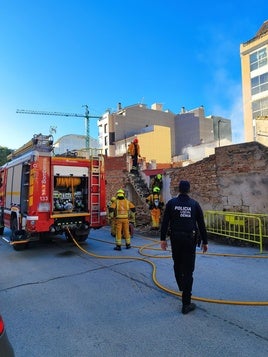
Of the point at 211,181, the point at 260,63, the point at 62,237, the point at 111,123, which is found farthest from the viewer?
the point at 111,123

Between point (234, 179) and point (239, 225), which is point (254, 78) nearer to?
point (234, 179)

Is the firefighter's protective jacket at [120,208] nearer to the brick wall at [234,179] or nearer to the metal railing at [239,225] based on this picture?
the metal railing at [239,225]

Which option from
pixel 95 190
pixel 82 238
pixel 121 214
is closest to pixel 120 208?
pixel 121 214

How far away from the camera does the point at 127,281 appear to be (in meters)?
5.63

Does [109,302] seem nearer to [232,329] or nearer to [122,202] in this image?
[232,329]

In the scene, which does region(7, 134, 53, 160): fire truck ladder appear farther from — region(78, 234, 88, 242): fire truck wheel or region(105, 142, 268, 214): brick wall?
region(105, 142, 268, 214): brick wall

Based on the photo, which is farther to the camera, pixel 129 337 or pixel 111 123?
pixel 111 123

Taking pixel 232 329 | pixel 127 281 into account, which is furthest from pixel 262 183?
pixel 232 329

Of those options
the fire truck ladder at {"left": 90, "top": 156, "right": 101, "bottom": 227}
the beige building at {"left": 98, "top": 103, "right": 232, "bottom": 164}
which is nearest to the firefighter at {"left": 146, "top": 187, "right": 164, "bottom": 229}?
the fire truck ladder at {"left": 90, "top": 156, "right": 101, "bottom": 227}

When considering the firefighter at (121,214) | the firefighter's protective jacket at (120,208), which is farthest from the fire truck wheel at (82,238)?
the firefighter's protective jacket at (120,208)

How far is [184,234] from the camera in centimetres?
426

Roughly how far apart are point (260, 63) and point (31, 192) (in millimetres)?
34953

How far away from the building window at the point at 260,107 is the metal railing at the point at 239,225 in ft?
91.5

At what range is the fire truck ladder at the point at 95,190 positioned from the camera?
369 inches
